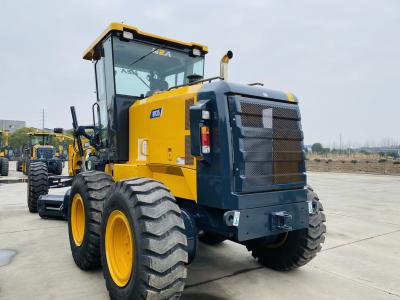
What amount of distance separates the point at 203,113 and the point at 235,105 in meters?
0.33

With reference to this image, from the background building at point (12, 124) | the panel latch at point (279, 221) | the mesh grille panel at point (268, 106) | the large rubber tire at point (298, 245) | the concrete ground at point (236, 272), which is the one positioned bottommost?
the concrete ground at point (236, 272)

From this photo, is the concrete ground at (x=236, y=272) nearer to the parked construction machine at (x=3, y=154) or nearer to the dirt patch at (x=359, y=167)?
the parked construction machine at (x=3, y=154)

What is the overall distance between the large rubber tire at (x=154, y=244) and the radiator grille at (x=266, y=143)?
74cm

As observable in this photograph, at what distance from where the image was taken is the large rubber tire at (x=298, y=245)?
13.6 ft

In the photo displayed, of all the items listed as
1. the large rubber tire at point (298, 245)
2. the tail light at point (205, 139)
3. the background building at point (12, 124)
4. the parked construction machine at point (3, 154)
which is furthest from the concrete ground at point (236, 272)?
the background building at point (12, 124)

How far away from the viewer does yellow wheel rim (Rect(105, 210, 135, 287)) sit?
3.52m

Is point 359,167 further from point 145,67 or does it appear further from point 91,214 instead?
point 91,214

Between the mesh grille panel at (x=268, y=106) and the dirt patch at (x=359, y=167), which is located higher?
the mesh grille panel at (x=268, y=106)

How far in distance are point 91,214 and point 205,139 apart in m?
1.83

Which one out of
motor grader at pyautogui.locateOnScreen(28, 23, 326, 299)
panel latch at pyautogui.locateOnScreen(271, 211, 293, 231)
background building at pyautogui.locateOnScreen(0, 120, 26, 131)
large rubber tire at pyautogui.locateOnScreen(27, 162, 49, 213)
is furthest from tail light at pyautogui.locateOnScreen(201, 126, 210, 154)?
background building at pyautogui.locateOnScreen(0, 120, 26, 131)

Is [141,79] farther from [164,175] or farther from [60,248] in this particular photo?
[60,248]

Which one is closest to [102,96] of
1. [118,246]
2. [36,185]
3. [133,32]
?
[133,32]

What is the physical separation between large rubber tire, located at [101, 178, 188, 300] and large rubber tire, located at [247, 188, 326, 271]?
1529 millimetres

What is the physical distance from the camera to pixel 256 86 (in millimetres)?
3760
